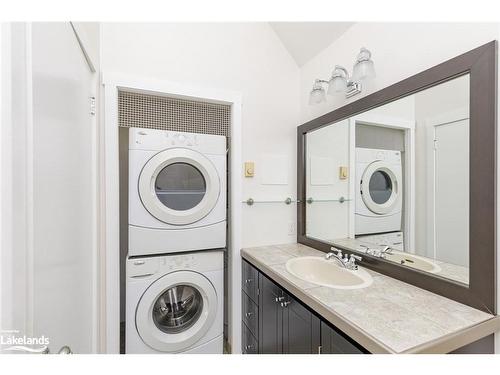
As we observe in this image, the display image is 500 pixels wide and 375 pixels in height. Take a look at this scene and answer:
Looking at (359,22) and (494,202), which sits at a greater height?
(359,22)

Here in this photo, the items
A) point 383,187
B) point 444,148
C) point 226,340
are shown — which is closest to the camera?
point 444,148

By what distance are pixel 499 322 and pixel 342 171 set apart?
1117 mm

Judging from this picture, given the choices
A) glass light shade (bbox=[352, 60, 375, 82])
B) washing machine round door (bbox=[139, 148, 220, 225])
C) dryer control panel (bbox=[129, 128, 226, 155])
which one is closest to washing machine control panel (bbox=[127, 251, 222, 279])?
washing machine round door (bbox=[139, 148, 220, 225])

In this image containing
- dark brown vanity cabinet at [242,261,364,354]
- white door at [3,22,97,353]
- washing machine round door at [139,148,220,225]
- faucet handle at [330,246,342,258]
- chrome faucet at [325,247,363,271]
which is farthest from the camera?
washing machine round door at [139,148,220,225]

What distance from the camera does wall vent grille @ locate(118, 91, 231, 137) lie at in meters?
1.88

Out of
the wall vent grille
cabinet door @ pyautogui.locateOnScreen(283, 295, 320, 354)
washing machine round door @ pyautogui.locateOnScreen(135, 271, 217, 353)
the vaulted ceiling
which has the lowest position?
washing machine round door @ pyautogui.locateOnScreen(135, 271, 217, 353)

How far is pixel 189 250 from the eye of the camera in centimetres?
177

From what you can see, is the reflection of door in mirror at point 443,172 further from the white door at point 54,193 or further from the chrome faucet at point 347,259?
the white door at point 54,193

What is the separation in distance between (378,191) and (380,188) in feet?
0.08

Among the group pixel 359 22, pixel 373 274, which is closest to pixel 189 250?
pixel 373 274

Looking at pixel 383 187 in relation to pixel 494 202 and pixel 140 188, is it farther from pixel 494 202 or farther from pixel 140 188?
pixel 140 188

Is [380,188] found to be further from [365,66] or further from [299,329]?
[299,329]

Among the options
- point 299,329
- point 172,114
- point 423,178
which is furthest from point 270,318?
point 172,114

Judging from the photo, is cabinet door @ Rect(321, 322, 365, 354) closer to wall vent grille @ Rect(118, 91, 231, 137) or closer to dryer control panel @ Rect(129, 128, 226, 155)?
dryer control panel @ Rect(129, 128, 226, 155)
